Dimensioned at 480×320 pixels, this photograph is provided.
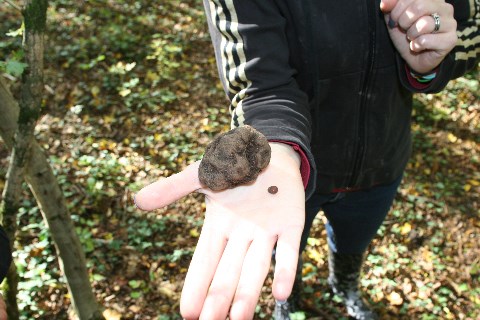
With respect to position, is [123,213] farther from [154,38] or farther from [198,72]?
[154,38]

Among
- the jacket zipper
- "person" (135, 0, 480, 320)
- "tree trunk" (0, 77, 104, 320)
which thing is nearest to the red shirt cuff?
"person" (135, 0, 480, 320)

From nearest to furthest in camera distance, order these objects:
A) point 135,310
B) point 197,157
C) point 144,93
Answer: point 135,310, point 197,157, point 144,93

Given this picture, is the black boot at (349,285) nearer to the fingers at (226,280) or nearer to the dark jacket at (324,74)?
the dark jacket at (324,74)

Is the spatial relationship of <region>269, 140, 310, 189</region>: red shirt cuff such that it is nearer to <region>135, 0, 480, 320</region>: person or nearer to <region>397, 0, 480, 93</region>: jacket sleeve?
<region>135, 0, 480, 320</region>: person

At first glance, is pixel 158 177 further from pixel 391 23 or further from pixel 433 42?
pixel 433 42

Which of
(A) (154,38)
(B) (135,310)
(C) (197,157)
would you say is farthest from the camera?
(A) (154,38)

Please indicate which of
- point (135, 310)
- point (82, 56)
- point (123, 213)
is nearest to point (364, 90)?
point (135, 310)
